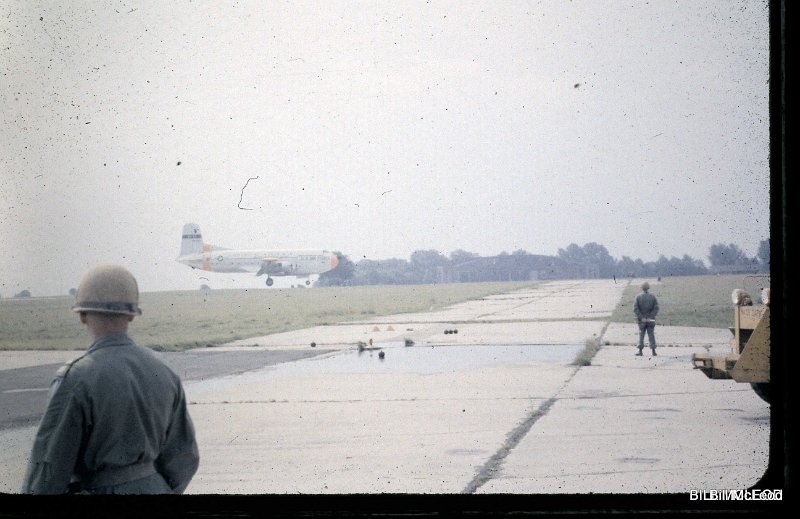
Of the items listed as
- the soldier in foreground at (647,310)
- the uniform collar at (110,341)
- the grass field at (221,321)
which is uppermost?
the uniform collar at (110,341)

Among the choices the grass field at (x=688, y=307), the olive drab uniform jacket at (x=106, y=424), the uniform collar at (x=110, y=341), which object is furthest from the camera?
the grass field at (x=688, y=307)

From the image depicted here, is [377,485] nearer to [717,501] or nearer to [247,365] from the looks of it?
[717,501]

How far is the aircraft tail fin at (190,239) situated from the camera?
510 centimetres

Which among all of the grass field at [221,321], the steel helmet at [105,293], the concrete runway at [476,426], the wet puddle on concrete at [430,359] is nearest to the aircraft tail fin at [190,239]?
the concrete runway at [476,426]

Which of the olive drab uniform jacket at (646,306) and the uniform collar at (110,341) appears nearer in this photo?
the uniform collar at (110,341)

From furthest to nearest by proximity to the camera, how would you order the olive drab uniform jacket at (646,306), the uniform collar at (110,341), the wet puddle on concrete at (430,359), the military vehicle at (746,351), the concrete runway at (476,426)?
the wet puddle on concrete at (430,359) → the olive drab uniform jacket at (646,306) → the concrete runway at (476,426) → the military vehicle at (746,351) → the uniform collar at (110,341)

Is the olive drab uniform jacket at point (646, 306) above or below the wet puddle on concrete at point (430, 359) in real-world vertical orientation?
above

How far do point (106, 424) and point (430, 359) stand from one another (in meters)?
10.1

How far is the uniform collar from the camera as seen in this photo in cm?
226

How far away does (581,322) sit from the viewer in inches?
717

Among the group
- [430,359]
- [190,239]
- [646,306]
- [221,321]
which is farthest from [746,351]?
[221,321]

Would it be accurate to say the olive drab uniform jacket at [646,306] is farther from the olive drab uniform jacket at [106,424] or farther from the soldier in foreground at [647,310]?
the olive drab uniform jacket at [106,424]

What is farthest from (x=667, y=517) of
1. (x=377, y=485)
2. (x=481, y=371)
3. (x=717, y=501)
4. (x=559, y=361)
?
(x=559, y=361)
